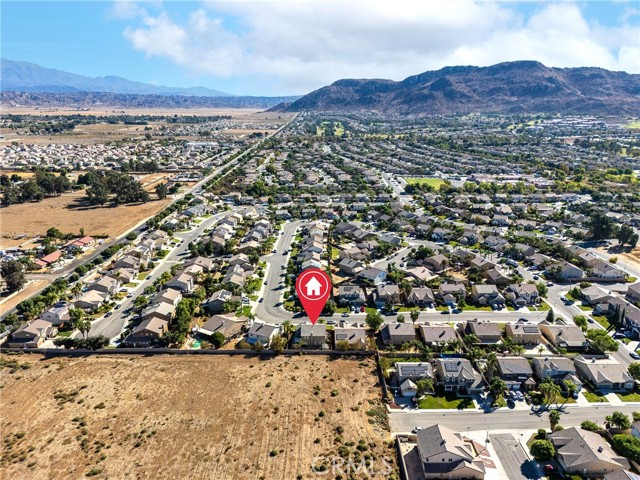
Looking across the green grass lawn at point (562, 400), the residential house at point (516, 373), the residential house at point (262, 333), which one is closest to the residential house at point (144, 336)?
the residential house at point (262, 333)

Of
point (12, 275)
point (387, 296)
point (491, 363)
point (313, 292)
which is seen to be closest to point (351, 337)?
Result: point (313, 292)

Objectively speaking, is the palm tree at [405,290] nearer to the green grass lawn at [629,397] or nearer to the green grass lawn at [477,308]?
the green grass lawn at [477,308]

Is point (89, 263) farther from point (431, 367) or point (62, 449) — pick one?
point (431, 367)

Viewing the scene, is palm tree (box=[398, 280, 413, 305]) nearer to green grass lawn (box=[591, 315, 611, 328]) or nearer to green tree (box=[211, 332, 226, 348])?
green grass lawn (box=[591, 315, 611, 328])

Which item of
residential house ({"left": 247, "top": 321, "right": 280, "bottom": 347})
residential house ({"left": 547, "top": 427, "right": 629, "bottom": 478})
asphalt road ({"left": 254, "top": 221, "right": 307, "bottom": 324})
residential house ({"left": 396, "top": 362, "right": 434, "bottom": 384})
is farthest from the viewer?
asphalt road ({"left": 254, "top": 221, "right": 307, "bottom": 324})

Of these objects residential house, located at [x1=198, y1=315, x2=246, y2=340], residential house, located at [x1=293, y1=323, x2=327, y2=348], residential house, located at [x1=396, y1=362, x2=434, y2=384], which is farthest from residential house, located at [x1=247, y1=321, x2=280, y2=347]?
residential house, located at [x1=396, y1=362, x2=434, y2=384]

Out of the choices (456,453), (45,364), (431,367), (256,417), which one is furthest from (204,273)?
(456,453)

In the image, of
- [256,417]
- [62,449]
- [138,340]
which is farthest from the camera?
[138,340]
